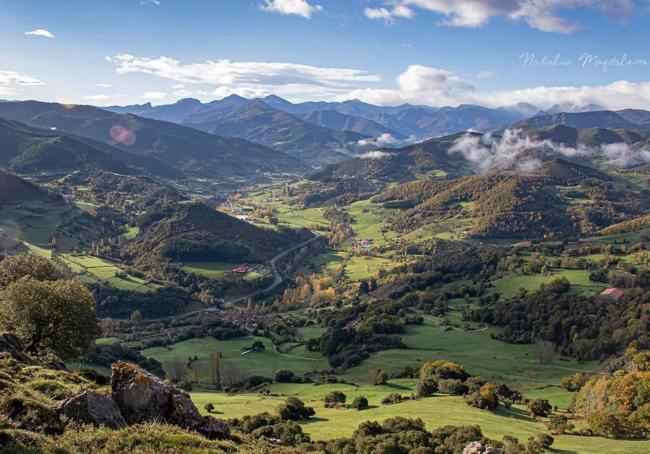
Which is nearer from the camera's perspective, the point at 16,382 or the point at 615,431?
the point at 16,382

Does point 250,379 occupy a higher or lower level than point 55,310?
lower

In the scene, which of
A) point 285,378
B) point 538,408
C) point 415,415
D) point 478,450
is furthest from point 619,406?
point 285,378

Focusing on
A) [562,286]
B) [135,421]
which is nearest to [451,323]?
[562,286]

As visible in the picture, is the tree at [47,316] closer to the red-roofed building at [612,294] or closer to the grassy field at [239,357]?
the grassy field at [239,357]

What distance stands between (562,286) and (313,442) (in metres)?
130

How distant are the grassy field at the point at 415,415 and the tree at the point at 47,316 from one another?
24911 millimetres

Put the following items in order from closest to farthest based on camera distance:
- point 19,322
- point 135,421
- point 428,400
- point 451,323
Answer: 1. point 135,421
2. point 19,322
3. point 428,400
4. point 451,323

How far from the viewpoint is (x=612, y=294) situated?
5787 inches

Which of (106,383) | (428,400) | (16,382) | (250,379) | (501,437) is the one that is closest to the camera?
(16,382)

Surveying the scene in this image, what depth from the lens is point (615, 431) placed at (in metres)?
60.9

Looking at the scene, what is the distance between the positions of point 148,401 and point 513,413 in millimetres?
60036

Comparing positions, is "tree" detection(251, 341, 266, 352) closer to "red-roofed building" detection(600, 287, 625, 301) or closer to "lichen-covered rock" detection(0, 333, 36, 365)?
"lichen-covered rock" detection(0, 333, 36, 365)

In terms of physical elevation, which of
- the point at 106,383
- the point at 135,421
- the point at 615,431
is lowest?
the point at 615,431

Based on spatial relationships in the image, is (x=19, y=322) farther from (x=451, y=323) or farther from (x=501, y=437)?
(x=451, y=323)
